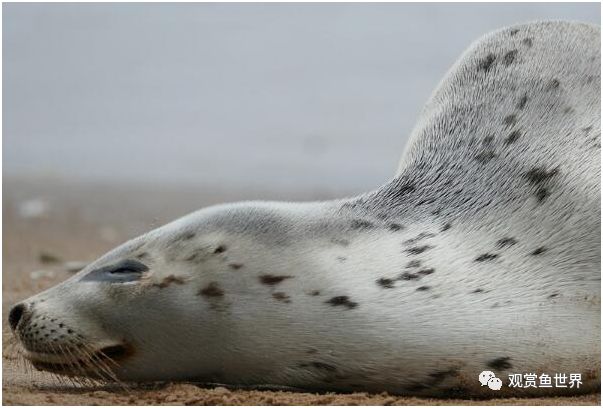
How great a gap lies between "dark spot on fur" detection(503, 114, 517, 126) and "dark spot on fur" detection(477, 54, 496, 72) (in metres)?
0.50

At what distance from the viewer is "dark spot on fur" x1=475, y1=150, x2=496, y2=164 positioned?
593cm

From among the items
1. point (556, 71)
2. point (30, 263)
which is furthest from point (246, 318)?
point (30, 263)

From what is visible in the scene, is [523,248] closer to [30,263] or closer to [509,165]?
[509,165]

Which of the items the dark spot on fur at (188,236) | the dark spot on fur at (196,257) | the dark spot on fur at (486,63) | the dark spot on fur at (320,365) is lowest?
the dark spot on fur at (320,365)

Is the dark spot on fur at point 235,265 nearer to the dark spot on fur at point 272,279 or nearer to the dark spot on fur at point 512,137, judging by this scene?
the dark spot on fur at point 272,279

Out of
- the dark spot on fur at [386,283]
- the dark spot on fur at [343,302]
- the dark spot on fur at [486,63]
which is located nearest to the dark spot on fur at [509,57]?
the dark spot on fur at [486,63]

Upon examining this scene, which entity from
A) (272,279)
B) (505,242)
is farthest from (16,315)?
(505,242)

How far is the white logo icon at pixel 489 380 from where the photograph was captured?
202 inches

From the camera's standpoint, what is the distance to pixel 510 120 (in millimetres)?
6090

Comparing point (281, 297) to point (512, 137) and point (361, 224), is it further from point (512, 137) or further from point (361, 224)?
point (512, 137)

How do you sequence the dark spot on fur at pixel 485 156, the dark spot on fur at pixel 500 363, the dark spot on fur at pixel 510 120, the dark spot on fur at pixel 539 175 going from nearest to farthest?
1. the dark spot on fur at pixel 500 363
2. the dark spot on fur at pixel 539 175
3. the dark spot on fur at pixel 485 156
4. the dark spot on fur at pixel 510 120

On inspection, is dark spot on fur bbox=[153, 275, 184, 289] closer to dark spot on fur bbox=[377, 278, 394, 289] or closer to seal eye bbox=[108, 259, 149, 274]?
seal eye bbox=[108, 259, 149, 274]

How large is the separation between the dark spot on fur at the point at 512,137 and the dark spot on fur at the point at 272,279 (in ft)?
4.58

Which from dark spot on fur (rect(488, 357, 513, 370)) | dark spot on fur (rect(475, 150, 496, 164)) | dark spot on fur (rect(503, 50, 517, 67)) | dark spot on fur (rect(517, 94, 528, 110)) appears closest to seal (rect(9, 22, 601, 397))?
dark spot on fur (rect(488, 357, 513, 370))
